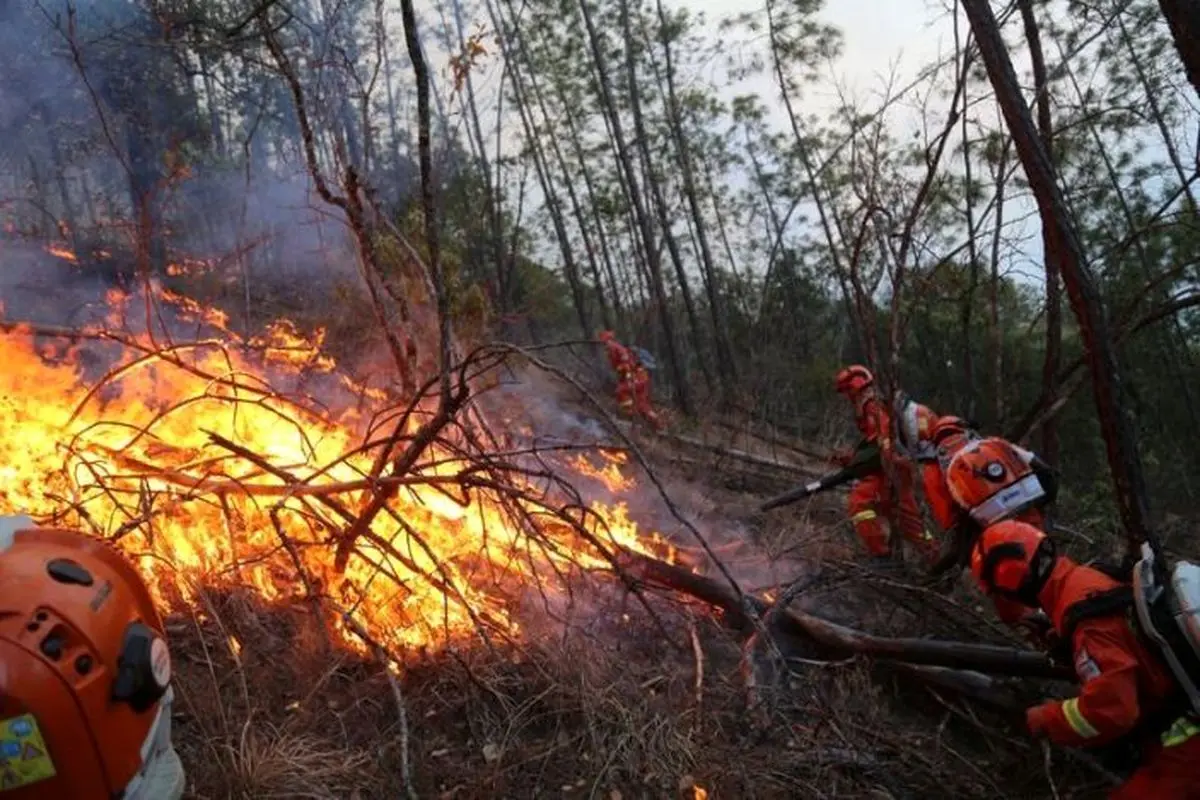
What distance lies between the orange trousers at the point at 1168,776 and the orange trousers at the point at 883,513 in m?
3.63

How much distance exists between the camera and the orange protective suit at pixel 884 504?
7023 mm

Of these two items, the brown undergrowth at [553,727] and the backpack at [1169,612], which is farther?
the brown undergrowth at [553,727]

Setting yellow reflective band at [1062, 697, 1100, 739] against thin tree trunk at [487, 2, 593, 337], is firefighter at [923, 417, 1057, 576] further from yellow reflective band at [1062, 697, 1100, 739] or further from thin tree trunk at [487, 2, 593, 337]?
thin tree trunk at [487, 2, 593, 337]

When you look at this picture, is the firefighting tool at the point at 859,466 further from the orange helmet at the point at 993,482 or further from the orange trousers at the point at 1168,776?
the orange trousers at the point at 1168,776

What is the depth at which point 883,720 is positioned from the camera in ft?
15.3

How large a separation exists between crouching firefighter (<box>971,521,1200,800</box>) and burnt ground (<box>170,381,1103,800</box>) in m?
0.75

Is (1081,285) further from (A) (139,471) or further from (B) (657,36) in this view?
(B) (657,36)

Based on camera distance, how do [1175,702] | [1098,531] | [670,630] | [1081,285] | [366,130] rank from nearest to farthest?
1. [1175,702]
2. [1081,285]
3. [670,630]
4. [366,130]
5. [1098,531]

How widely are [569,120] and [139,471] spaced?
69.6 ft

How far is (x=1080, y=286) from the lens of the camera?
4.82 metres

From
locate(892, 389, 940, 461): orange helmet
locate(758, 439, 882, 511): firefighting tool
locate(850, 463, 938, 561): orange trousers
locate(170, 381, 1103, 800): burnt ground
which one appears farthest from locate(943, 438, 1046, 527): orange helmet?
locate(758, 439, 882, 511): firefighting tool

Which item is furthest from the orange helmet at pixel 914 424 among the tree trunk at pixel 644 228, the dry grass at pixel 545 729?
the tree trunk at pixel 644 228

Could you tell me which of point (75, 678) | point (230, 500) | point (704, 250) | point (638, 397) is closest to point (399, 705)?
point (75, 678)

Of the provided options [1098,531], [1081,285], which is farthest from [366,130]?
[1098,531]
